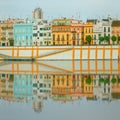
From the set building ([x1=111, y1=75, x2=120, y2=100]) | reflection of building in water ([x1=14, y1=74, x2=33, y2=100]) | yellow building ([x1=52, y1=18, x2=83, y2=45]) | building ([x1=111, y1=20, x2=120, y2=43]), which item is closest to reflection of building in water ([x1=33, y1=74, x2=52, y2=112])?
reflection of building in water ([x1=14, y1=74, x2=33, y2=100])

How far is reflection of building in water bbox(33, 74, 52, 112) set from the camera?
1574cm

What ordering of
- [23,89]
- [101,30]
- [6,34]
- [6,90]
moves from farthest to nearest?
[6,34], [101,30], [23,89], [6,90]

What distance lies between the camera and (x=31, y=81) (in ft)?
79.4

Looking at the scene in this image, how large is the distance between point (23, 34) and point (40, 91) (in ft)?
145

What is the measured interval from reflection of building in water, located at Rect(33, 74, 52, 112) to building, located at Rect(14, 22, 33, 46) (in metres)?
37.4

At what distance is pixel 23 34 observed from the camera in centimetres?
6366

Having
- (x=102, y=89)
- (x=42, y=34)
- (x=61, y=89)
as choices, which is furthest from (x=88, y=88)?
(x=42, y=34)

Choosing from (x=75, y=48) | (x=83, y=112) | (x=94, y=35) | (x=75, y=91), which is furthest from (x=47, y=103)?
(x=94, y=35)

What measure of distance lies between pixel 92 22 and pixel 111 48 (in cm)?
953

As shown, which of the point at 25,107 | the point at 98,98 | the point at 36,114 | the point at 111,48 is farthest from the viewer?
the point at 111,48

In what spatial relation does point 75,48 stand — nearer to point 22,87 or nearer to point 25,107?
point 22,87

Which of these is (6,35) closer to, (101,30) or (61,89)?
(101,30)

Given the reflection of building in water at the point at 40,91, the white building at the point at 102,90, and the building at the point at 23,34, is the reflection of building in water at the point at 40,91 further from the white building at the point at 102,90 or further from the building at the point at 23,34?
the building at the point at 23,34

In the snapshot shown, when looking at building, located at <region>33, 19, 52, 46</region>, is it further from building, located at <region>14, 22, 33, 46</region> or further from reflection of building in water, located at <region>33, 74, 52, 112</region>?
reflection of building in water, located at <region>33, 74, 52, 112</region>
